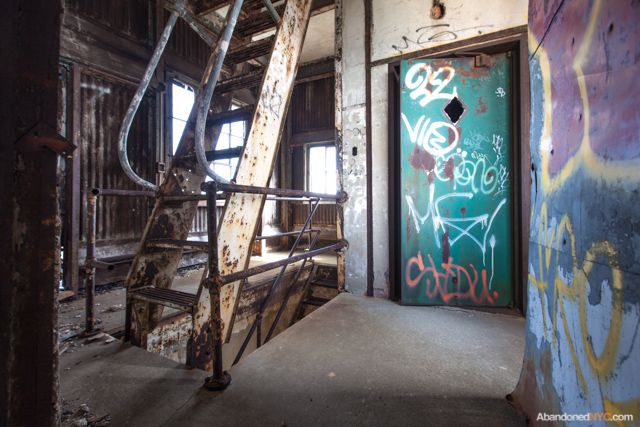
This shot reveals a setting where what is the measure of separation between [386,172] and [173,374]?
8.15 ft

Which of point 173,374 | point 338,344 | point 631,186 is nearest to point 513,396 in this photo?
point 338,344

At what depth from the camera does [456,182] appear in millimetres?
2703

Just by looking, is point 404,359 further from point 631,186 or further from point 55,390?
point 55,390

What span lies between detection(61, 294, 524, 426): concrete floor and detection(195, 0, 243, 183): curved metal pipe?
116 centimetres

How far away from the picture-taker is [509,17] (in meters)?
2.52

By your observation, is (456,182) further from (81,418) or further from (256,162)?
(81,418)

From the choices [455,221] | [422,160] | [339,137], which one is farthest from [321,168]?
[455,221]

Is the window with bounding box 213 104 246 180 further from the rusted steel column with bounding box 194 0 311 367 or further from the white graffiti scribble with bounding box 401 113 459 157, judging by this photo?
the white graffiti scribble with bounding box 401 113 459 157

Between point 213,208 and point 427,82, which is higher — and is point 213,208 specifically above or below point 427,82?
below

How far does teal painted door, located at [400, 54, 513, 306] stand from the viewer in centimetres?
261

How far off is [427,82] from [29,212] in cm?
300

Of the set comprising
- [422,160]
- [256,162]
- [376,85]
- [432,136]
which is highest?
[376,85]

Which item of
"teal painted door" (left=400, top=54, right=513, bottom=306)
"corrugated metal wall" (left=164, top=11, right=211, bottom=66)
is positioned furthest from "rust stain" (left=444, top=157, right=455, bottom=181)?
"corrugated metal wall" (left=164, top=11, right=211, bottom=66)

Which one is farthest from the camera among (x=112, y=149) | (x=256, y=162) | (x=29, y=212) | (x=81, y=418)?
(x=112, y=149)
